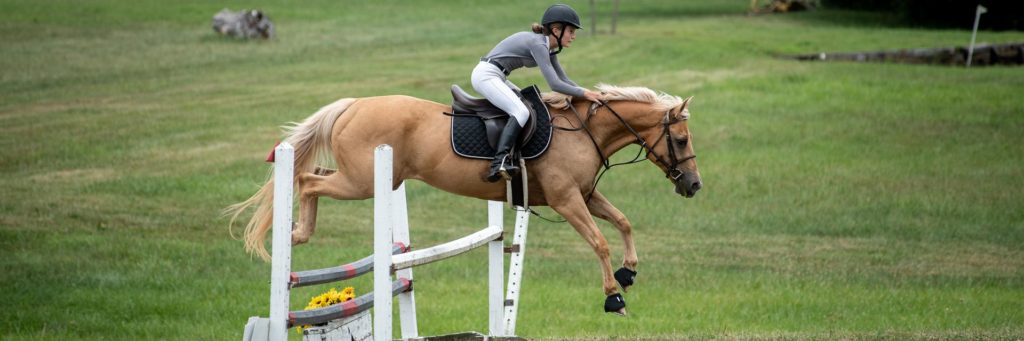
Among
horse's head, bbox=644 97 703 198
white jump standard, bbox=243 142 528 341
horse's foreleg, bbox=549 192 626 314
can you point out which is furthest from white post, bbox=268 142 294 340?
horse's head, bbox=644 97 703 198

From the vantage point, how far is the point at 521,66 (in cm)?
790

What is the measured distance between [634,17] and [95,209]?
3260 centimetres

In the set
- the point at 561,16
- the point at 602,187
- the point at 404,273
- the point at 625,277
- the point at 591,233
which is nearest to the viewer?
the point at 625,277

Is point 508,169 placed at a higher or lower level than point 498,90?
lower

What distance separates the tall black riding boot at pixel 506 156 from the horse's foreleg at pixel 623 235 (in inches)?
26.4

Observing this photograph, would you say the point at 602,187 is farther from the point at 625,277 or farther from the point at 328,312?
the point at 328,312

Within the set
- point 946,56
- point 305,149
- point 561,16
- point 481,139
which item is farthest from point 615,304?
point 946,56

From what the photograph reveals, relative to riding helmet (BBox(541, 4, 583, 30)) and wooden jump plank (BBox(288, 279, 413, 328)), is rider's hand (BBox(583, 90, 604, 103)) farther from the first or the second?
wooden jump plank (BBox(288, 279, 413, 328))

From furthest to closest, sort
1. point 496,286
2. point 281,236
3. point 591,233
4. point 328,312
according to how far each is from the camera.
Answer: point 496,286 < point 591,233 < point 328,312 < point 281,236

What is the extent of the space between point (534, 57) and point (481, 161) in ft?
2.44

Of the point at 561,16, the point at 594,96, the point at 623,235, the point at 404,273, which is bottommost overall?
the point at 404,273

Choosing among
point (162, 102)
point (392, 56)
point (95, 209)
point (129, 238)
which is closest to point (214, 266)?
point (129, 238)

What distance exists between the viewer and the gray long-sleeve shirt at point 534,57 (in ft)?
25.4

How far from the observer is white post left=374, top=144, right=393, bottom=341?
6605mm
